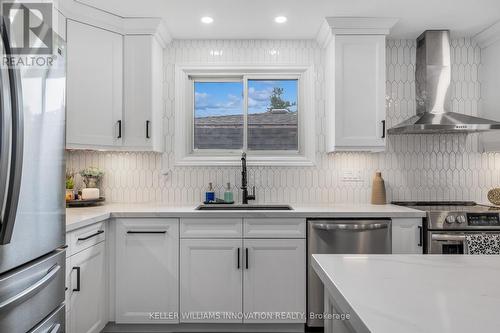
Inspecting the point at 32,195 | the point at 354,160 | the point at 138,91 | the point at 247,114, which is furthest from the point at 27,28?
the point at 354,160

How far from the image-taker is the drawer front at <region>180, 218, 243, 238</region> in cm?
247

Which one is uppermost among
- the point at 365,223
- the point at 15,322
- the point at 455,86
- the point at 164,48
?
the point at 164,48

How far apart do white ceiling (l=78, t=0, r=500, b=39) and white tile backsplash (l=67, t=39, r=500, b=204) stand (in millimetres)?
149

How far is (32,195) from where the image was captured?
50.0 inches

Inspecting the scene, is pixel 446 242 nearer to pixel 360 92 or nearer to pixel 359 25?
pixel 360 92

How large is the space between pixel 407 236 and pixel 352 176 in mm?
809

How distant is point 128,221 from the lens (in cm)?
245

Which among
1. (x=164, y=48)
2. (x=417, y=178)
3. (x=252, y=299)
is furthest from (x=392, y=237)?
(x=164, y=48)

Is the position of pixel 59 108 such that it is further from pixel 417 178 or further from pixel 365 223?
pixel 417 178

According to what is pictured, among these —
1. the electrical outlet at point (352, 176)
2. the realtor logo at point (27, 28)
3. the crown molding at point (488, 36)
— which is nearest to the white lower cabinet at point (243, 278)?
the electrical outlet at point (352, 176)

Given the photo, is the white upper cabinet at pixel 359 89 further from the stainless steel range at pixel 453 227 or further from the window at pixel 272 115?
the stainless steel range at pixel 453 227

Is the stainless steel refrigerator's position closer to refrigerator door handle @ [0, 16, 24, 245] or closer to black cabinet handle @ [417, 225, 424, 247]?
refrigerator door handle @ [0, 16, 24, 245]

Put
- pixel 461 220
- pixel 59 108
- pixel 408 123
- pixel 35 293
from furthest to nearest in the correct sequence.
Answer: pixel 408 123
pixel 461 220
pixel 59 108
pixel 35 293

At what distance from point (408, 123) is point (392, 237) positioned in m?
0.97
